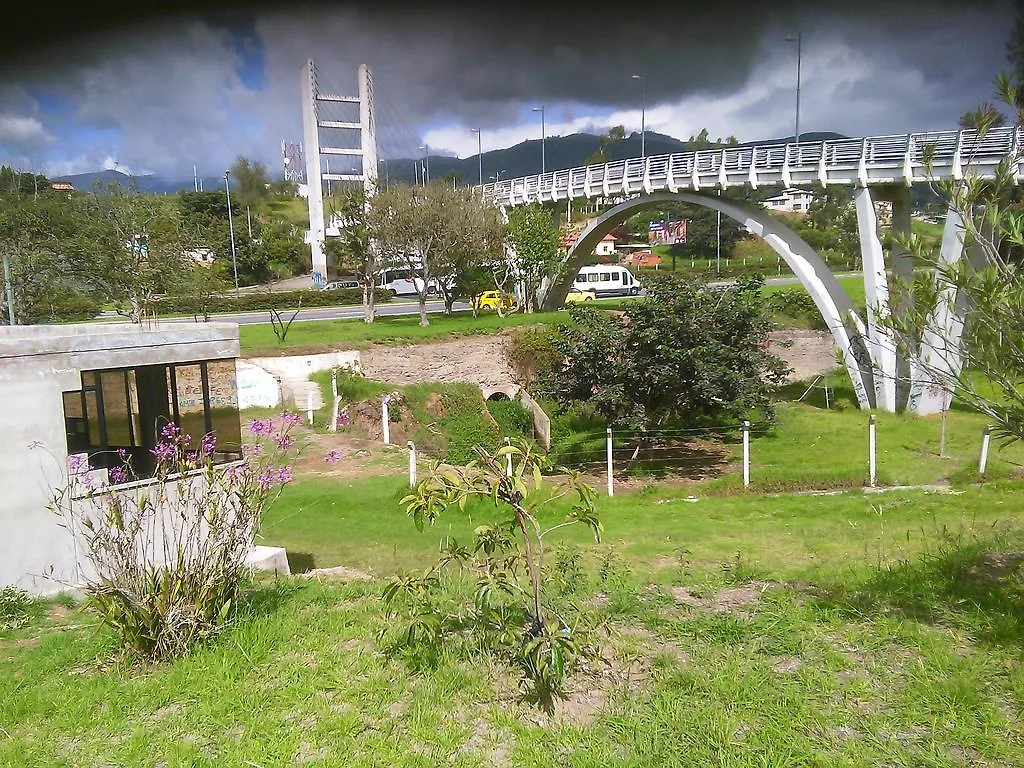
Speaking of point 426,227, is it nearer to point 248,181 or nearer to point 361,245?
point 361,245

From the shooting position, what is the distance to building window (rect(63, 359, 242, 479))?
6637mm

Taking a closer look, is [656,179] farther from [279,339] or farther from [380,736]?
[380,736]

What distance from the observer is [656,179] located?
22438 millimetres

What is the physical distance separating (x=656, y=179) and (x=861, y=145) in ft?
20.4

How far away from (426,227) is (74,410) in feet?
56.8

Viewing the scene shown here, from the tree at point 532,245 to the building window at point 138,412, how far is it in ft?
66.6

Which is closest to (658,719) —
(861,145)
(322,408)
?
(322,408)

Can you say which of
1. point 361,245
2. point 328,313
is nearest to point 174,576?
point 361,245

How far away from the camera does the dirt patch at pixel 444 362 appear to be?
19719 millimetres

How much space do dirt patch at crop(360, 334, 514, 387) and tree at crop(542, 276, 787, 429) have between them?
6.29 metres

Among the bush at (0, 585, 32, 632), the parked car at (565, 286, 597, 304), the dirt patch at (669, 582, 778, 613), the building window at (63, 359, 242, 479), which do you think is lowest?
the bush at (0, 585, 32, 632)

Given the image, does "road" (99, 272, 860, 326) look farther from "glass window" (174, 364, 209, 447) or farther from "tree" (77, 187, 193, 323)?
"glass window" (174, 364, 209, 447)

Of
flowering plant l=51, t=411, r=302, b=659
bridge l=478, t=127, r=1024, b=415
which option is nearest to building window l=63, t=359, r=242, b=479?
flowering plant l=51, t=411, r=302, b=659

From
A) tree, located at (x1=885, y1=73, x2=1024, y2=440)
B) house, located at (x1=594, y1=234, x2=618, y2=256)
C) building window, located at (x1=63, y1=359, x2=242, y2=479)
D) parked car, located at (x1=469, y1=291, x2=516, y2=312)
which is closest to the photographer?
tree, located at (x1=885, y1=73, x2=1024, y2=440)
